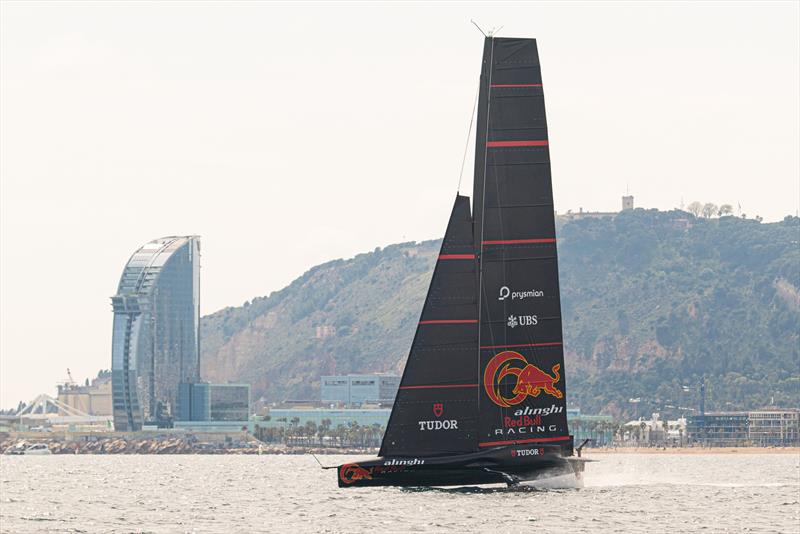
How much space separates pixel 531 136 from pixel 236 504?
72.7ft

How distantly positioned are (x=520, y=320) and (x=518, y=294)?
106cm

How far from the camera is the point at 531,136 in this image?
65.8 meters

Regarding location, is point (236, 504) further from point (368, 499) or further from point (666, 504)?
point (666, 504)

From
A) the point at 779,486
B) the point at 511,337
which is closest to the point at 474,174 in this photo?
the point at 511,337

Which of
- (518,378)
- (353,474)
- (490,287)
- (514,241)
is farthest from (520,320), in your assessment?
(353,474)

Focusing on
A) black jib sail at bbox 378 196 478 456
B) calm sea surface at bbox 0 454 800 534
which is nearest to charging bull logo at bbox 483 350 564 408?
black jib sail at bbox 378 196 478 456

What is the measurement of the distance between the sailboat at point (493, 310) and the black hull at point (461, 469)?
0.19ft

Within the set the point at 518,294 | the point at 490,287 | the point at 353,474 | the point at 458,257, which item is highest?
the point at 458,257

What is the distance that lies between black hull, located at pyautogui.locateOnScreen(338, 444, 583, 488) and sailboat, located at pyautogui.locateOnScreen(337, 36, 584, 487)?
57mm

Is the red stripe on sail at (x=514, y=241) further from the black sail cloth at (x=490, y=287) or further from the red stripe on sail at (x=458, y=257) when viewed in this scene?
the red stripe on sail at (x=458, y=257)

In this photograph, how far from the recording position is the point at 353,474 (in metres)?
64.9

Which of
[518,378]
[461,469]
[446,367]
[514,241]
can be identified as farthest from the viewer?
[518,378]

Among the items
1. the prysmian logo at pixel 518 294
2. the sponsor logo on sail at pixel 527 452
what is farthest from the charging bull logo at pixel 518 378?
the prysmian logo at pixel 518 294

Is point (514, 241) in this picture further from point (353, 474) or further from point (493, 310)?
point (353, 474)
